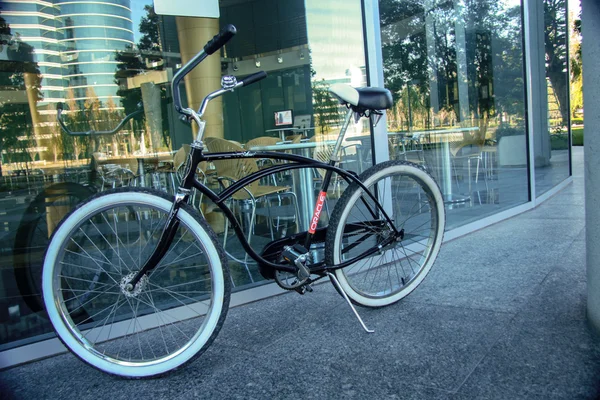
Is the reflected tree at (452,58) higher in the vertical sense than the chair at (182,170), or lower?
higher

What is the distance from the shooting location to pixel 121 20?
142 inches

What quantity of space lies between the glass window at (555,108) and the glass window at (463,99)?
0.95m

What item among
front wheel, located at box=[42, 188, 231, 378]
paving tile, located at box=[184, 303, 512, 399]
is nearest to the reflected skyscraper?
front wheel, located at box=[42, 188, 231, 378]

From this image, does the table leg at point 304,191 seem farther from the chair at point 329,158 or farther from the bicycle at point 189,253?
the bicycle at point 189,253

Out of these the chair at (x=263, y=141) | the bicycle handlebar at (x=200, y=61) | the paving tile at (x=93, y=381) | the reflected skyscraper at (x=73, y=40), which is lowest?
the paving tile at (x=93, y=381)

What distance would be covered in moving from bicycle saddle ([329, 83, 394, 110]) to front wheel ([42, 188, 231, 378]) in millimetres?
1000

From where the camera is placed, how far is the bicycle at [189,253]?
2145mm

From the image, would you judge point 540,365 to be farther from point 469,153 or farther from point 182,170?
point 469,153

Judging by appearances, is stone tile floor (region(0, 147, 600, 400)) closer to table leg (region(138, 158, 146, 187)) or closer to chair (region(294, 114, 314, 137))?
table leg (region(138, 158, 146, 187))

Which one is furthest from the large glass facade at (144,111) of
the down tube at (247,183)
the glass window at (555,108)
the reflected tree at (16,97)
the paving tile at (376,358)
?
the glass window at (555,108)

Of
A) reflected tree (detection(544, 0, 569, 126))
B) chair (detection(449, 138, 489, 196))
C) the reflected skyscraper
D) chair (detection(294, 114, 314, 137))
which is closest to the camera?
the reflected skyscraper

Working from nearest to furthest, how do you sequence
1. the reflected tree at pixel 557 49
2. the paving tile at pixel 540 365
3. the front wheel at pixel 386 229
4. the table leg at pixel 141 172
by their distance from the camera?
the paving tile at pixel 540 365, the front wheel at pixel 386 229, the table leg at pixel 141 172, the reflected tree at pixel 557 49

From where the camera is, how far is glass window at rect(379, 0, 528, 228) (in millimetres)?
4598

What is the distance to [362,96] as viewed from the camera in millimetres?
2627
